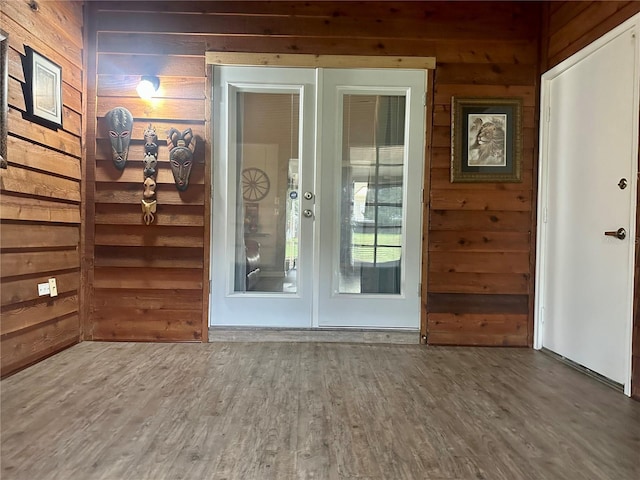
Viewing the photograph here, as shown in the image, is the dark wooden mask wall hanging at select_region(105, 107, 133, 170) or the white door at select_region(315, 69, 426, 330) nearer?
the dark wooden mask wall hanging at select_region(105, 107, 133, 170)

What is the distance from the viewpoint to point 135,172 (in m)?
2.89

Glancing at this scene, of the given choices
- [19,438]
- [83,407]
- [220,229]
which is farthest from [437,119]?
[19,438]

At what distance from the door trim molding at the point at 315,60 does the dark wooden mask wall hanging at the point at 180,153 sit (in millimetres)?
570

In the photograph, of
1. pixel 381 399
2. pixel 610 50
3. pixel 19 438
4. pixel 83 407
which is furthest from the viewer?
pixel 610 50

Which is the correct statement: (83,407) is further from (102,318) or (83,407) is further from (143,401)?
(102,318)

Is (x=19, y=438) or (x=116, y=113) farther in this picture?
(x=116, y=113)

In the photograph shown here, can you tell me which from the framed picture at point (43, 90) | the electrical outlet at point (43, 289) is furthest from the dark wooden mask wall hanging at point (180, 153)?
the electrical outlet at point (43, 289)

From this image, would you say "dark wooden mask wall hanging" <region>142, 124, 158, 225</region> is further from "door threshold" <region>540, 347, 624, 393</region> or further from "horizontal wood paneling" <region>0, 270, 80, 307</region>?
"door threshold" <region>540, 347, 624, 393</region>

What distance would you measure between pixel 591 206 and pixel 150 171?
288 centimetres

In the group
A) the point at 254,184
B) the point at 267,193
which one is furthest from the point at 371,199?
the point at 254,184

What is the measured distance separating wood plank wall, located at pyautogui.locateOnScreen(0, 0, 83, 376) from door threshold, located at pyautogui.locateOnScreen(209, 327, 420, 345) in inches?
40.1

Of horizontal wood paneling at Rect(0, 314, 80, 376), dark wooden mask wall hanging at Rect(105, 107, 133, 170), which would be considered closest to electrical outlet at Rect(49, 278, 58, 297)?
horizontal wood paneling at Rect(0, 314, 80, 376)

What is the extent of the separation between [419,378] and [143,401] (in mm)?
1475

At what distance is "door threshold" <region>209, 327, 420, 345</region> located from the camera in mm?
Answer: 2967
